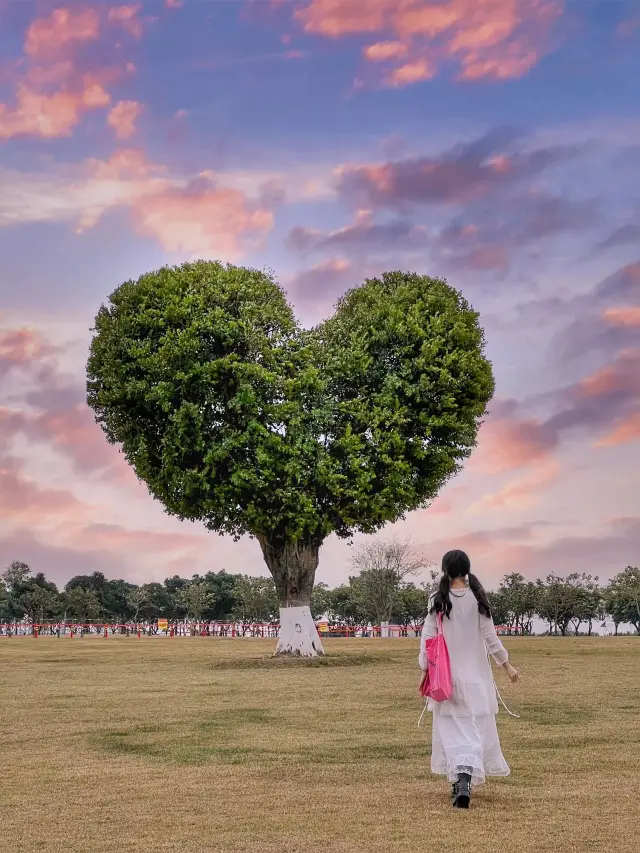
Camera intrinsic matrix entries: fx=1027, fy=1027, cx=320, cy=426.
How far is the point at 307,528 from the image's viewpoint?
125 ft

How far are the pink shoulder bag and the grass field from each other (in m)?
1.17

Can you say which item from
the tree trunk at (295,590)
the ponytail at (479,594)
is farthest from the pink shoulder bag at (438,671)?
the tree trunk at (295,590)

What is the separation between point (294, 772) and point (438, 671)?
3437 millimetres

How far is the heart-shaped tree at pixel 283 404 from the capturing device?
37.0 meters

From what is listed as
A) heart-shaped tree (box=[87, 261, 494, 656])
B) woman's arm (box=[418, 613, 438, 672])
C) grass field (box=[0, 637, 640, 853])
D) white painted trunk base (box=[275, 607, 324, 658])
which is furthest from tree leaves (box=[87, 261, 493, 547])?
woman's arm (box=[418, 613, 438, 672])

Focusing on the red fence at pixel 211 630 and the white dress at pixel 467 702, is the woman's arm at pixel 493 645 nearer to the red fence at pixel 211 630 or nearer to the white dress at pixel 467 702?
the white dress at pixel 467 702

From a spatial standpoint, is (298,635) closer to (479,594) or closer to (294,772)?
(294,772)

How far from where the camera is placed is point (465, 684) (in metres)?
11.0

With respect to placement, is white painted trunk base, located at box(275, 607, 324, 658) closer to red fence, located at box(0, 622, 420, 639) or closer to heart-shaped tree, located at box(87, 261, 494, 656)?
heart-shaped tree, located at box(87, 261, 494, 656)

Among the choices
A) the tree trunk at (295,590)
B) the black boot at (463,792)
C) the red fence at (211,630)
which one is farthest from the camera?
the red fence at (211,630)

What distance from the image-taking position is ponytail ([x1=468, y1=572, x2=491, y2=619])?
36.4 ft

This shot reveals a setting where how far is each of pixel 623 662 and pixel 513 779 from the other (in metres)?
27.4

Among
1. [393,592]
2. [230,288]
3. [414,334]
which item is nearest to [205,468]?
[230,288]

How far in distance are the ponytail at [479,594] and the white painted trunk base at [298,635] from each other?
93.2 ft
